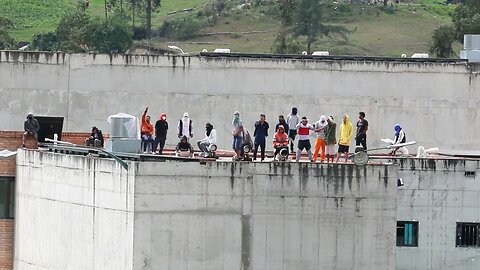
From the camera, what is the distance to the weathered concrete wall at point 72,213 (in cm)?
4709

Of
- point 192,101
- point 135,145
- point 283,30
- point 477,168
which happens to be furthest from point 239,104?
point 283,30

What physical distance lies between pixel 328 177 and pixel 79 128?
89.7 feet

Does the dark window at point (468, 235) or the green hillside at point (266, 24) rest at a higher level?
the green hillside at point (266, 24)

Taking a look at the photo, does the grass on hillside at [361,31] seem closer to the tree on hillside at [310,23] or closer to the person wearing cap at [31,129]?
the tree on hillside at [310,23]

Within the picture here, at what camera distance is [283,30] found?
147 meters

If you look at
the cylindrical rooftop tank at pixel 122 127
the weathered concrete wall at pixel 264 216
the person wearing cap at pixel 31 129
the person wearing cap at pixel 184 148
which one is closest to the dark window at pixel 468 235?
the weathered concrete wall at pixel 264 216

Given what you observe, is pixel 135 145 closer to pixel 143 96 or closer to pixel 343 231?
pixel 343 231

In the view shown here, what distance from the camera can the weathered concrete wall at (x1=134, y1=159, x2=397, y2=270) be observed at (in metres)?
46.6

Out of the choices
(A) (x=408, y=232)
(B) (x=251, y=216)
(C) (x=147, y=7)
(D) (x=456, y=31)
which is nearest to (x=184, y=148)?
(B) (x=251, y=216)

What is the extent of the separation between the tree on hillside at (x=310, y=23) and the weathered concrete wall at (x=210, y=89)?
78.7 meters

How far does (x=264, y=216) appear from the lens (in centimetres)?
4678

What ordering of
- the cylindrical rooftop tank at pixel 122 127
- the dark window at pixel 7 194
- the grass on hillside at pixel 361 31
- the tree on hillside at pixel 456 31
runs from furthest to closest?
the grass on hillside at pixel 361 31 < the tree on hillside at pixel 456 31 < the dark window at pixel 7 194 < the cylindrical rooftop tank at pixel 122 127

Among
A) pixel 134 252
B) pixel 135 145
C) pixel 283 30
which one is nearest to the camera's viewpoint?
pixel 134 252

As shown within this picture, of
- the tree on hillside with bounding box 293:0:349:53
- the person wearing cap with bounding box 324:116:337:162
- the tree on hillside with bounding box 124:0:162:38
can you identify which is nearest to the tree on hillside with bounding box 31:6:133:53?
the tree on hillside with bounding box 124:0:162:38
